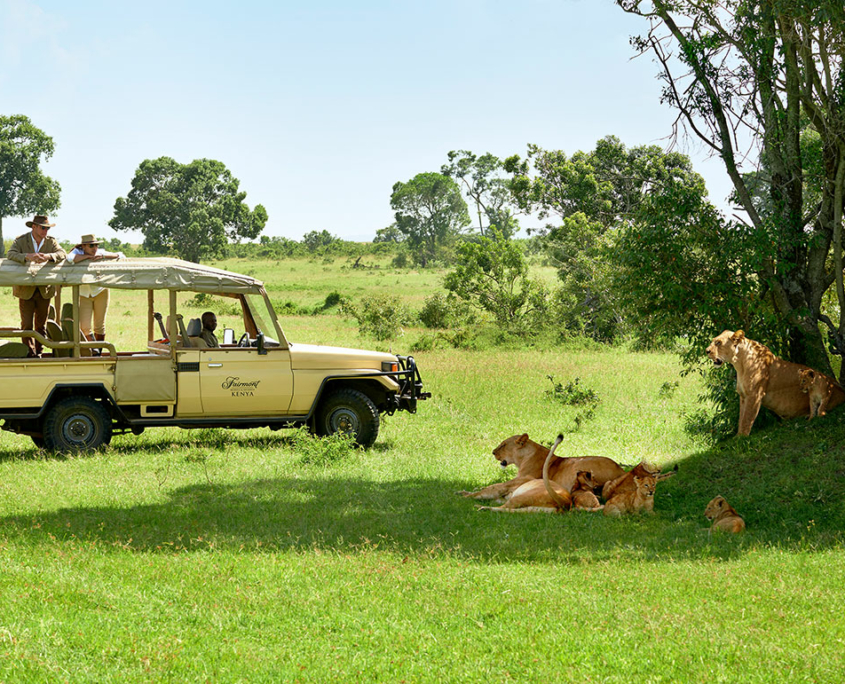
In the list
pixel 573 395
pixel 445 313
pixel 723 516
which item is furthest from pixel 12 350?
pixel 445 313

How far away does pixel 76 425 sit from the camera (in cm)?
1046

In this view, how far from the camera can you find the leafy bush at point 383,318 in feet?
88.3

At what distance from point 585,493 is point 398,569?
104 inches

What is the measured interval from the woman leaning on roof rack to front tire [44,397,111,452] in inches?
47.0

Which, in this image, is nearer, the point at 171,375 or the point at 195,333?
the point at 171,375

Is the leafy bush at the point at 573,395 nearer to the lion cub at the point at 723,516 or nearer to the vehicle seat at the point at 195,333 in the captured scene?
the vehicle seat at the point at 195,333

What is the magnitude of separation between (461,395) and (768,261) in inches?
283

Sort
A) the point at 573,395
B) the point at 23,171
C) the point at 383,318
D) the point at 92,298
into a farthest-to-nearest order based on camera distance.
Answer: the point at 23,171, the point at 383,318, the point at 573,395, the point at 92,298

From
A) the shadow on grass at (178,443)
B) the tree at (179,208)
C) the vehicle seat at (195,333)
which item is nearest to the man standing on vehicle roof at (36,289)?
the shadow on grass at (178,443)

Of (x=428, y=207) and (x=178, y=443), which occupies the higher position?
(x=428, y=207)

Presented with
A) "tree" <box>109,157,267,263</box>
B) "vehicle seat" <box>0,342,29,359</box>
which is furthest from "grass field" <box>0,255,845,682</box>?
"tree" <box>109,157,267,263</box>

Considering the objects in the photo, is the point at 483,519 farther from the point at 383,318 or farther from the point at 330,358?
the point at 383,318

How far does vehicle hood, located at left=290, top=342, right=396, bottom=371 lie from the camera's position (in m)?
10.8

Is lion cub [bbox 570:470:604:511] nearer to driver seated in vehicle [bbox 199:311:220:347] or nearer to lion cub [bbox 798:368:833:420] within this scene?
lion cub [bbox 798:368:833:420]
